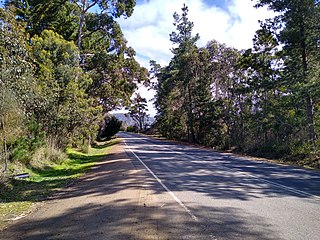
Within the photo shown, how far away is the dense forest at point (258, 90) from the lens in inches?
815

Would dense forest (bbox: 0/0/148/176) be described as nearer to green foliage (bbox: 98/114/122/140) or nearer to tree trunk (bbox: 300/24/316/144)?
tree trunk (bbox: 300/24/316/144)

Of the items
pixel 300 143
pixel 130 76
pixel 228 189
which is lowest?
pixel 228 189

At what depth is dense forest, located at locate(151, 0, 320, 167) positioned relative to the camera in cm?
2070

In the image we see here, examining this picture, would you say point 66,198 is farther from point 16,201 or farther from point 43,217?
point 43,217

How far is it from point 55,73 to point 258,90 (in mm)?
17783

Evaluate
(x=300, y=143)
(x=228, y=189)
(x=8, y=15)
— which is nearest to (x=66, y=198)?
(x=228, y=189)

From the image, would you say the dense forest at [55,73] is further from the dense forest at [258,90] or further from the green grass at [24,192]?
the dense forest at [258,90]

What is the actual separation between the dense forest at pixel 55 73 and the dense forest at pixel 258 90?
11.4 meters

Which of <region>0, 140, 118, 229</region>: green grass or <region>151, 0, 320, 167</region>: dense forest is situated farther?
<region>151, 0, 320, 167</region>: dense forest

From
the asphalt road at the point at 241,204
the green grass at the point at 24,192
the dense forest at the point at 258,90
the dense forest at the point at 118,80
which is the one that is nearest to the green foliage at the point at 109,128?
the dense forest at the point at 258,90

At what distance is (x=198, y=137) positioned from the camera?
44906 mm

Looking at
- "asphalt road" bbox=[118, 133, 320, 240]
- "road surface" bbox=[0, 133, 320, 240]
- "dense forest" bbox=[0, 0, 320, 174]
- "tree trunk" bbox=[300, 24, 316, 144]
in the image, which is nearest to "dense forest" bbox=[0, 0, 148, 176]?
"dense forest" bbox=[0, 0, 320, 174]

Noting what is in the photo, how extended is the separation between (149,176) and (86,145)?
19.6 metres

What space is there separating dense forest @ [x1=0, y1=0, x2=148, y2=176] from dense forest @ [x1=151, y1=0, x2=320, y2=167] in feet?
37.5
